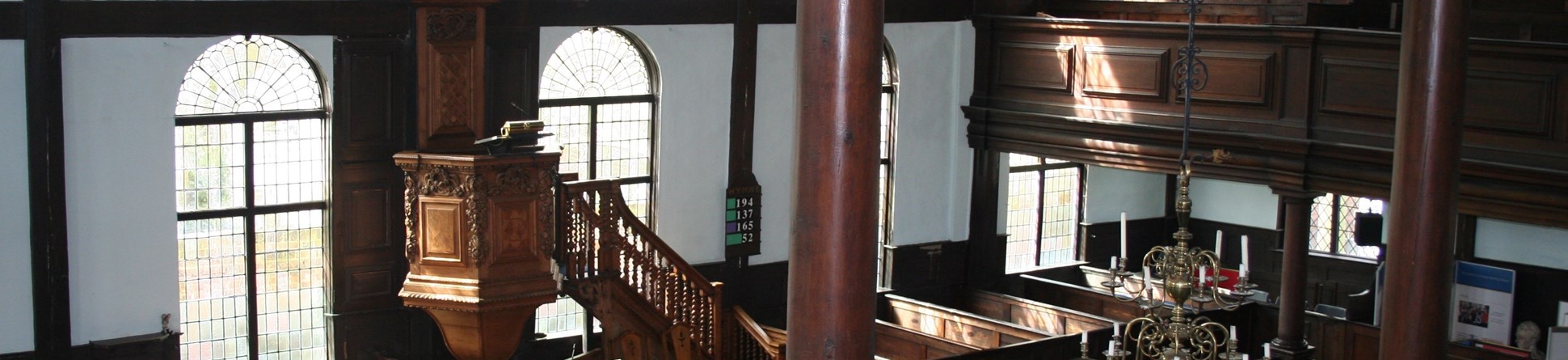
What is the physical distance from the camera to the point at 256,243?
11.0 m

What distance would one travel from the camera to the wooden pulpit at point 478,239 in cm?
1017

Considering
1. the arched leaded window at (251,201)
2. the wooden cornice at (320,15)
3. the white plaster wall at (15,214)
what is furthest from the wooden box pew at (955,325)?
the white plaster wall at (15,214)

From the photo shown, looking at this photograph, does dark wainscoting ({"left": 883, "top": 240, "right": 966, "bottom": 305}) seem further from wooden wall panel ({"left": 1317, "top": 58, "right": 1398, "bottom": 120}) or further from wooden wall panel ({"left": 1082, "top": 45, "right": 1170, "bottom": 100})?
wooden wall panel ({"left": 1317, "top": 58, "right": 1398, "bottom": 120})

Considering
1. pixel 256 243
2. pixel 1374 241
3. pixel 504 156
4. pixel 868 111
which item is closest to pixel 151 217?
pixel 256 243

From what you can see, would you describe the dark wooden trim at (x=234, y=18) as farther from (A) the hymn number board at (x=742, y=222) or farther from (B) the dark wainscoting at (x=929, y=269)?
(B) the dark wainscoting at (x=929, y=269)

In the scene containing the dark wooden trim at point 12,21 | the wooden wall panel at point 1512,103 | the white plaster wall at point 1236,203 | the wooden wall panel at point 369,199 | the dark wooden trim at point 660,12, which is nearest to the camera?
the dark wooden trim at point 12,21

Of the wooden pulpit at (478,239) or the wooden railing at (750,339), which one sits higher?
the wooden pulpit at (478,239)

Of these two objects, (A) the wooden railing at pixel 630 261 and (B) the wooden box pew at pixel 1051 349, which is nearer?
(A) the wooden railing at pixel 630 261

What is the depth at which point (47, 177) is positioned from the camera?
9766 mm

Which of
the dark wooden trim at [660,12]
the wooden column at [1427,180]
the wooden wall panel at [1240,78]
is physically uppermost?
the dark wooden trim at [660,12]

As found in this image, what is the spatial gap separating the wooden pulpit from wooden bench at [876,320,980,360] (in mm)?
3181

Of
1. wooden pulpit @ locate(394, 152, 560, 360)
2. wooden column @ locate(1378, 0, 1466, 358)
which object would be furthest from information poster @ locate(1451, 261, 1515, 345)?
wooden pulpit @ locate(394, 152, 560, 360)

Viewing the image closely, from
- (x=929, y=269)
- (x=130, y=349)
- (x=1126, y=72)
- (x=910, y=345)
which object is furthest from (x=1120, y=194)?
(x=130, y=349)

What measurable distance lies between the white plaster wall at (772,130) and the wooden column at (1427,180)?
535 centimetres
